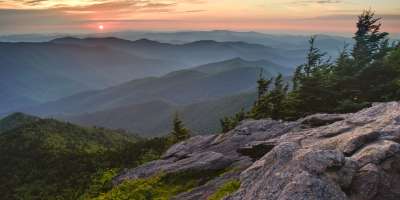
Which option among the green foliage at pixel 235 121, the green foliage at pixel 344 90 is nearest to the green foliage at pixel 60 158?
the green foliage at pixel 235 121

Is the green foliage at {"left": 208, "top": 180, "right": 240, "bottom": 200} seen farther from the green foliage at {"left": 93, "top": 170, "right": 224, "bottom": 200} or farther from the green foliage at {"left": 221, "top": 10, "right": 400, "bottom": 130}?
the green foliage at {"left": 221, "top": 10, "right": 400, "bottom": 130}

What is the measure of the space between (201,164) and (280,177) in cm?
1559

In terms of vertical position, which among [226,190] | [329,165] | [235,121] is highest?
[329,165]

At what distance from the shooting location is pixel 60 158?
134 m

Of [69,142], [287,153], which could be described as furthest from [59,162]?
[287,153]

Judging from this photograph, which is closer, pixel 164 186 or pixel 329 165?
pixel 329 165

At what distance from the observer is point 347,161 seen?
21.2 m

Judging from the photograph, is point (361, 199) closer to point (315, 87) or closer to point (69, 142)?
point (315, 87)

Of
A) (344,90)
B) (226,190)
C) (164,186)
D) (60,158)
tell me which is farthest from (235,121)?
(60,158)

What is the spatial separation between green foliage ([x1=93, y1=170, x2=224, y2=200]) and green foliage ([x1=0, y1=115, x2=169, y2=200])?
15.7 meters

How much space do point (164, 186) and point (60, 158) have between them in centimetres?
10926

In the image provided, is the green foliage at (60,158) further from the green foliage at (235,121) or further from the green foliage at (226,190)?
the green foliage at (226,190)

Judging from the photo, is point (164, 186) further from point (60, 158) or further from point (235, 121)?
point (60, 158)

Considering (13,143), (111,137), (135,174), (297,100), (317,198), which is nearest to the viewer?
(317,198)
